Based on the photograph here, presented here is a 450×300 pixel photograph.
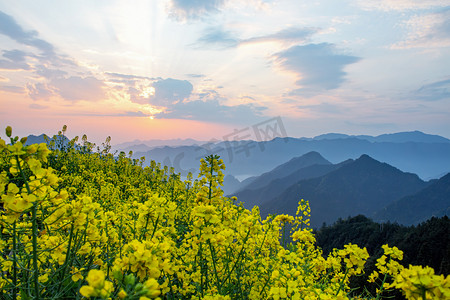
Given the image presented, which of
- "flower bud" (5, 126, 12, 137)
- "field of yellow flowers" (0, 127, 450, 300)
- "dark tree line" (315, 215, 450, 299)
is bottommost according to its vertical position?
"dark tree line" (315, 215, 450, 299)

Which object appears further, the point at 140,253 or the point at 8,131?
the point at 8,131

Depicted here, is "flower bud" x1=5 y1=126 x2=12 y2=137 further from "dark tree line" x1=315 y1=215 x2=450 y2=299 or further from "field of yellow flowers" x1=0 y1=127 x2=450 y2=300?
"dark tree line" x1=315 y1=215 x2=450 y2=299

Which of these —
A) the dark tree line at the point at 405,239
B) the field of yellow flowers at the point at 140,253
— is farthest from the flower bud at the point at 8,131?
the dark tree line at the point at 405,239

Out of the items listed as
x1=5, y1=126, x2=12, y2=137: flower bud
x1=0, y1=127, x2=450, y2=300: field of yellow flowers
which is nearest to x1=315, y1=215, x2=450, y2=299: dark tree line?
x1=0, y1=127, x2=450, y2=300: field of yellow flowers

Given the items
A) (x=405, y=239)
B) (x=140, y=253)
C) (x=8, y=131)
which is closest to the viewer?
(x=140, y=253)

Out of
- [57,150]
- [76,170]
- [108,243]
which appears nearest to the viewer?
[108,243]

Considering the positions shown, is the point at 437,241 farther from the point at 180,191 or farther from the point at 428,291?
the point at 428,291

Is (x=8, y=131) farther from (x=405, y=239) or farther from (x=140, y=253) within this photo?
(x=405, y=239)

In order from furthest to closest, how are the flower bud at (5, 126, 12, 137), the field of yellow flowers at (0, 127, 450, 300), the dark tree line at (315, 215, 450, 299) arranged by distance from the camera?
the dark tree line at (315, 215, 450, 299) < the flower bud at (5, 126, 12, 137) < the field of yellow flowers at (0, 127, 450, 300)

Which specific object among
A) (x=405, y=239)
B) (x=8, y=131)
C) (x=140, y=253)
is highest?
(x=8, y=131)

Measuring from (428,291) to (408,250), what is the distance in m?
58.0

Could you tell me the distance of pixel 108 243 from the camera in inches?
161

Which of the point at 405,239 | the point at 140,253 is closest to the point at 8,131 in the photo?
the point at 140,253

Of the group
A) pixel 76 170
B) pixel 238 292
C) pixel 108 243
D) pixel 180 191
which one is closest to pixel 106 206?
pixel 108 243
